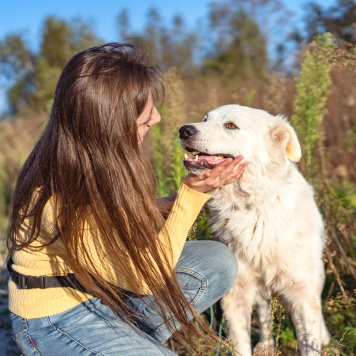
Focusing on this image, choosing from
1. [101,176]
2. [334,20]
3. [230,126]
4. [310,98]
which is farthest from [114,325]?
[334,20]

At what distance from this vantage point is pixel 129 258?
2.23 metres

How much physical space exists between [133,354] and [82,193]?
2.37 ft

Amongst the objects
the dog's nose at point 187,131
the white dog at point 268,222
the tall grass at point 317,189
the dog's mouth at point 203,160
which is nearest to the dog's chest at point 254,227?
the white dog at point 268,222

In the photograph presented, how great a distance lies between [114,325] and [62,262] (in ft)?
1.24

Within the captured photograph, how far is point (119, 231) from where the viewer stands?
2180mm

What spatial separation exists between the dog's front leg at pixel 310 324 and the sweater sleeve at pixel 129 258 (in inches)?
35.5

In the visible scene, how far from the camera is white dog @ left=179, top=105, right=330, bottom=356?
2713mm

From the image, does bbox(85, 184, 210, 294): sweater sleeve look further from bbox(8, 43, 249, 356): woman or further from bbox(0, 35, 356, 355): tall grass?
bbox(0, 35, 356, 355): tall grass

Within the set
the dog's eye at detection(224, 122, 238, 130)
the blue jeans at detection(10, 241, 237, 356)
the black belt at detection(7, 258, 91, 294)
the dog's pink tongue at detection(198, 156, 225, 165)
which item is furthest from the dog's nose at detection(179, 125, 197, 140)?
the black belt at detection(7, 258, 91, 294)

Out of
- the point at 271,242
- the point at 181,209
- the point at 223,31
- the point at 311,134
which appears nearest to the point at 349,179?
the point at 311,134

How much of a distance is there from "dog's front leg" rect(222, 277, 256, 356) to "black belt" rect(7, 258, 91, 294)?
873 mm

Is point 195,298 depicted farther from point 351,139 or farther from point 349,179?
point 349,179

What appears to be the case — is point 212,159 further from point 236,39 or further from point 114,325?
point 236,39

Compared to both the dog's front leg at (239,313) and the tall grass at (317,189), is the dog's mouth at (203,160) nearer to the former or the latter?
the tall grass at (317,189)
